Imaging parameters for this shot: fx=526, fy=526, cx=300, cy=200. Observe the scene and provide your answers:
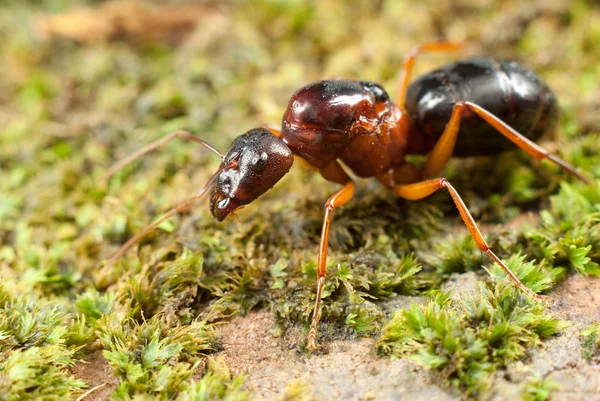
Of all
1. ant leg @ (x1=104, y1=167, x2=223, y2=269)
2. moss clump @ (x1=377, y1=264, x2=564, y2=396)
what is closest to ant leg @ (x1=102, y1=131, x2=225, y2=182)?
ant leg @ (x1=104, y1=167, x2=223, y2=269)

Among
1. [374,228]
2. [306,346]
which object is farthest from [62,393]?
[374,228]

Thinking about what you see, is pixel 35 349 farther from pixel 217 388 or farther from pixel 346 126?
pixel 346 126

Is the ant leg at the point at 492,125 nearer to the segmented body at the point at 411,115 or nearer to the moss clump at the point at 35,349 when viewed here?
the segmented body at the point at 411,115

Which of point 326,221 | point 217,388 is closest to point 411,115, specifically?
point 326,221

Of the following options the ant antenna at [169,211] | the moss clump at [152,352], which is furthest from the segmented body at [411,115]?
the moss clump at [152,352]

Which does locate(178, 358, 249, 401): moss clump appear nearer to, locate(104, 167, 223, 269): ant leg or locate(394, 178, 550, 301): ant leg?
locate(104, 167, 223, 269): ant leg

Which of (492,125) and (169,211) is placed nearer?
(169,211)

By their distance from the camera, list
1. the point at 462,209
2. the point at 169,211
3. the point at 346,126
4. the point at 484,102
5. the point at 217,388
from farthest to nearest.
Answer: the point at 484,102 < the point at 346,126 < the point at 169,211 < the point at 462,209 < the point at 217,388

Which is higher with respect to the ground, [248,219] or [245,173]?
[245,173]
